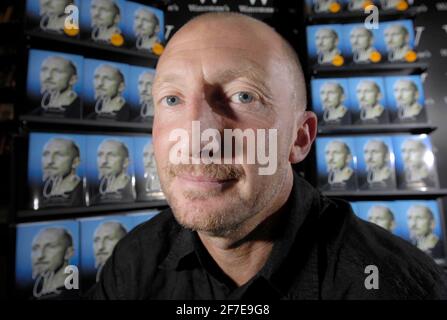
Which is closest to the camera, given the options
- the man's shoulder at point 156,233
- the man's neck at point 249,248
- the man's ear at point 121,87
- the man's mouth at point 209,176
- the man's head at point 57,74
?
the man's mouth at point 209,176

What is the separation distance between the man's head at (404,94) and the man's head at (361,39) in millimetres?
333

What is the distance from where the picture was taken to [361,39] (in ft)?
6.98

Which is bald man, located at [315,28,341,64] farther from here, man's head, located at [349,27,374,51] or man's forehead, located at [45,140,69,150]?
man's forehead, located at [45,140,69,150]

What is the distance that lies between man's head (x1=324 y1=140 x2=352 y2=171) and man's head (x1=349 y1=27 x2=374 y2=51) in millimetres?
686

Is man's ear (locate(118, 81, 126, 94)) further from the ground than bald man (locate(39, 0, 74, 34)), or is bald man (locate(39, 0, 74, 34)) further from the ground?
bald man (locate(39, 0, 74, 34))

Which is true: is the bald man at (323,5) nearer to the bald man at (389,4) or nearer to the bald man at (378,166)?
the bald man at (389,4)

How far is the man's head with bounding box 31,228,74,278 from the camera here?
1562 millimetres

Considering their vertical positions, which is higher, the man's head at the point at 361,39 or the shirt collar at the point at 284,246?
the man's head at the point at 361,39

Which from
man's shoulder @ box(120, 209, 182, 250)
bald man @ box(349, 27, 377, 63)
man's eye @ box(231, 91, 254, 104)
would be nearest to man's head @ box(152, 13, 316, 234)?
man's eye @ box(231, 91, 254, 104)

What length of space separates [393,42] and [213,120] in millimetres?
1876

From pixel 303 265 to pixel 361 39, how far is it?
1801 mm

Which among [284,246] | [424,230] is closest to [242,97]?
[284,246]

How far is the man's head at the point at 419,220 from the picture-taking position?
2.05 meters

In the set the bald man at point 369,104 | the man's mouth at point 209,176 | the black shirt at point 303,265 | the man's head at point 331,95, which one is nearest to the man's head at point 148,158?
the black shirt at point 303,265
